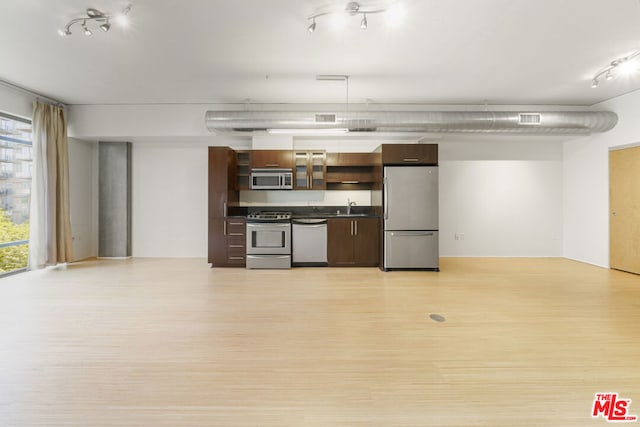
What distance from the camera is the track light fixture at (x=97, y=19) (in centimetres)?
308

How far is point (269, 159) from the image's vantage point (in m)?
6.19

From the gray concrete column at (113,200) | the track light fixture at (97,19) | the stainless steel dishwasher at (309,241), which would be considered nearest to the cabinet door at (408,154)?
the stainless steel dishwasher at (309,241)

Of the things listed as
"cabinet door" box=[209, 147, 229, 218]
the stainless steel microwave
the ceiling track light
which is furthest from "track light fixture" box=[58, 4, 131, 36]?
the stainless steel microwave

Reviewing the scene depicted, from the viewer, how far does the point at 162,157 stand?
22.5 feet

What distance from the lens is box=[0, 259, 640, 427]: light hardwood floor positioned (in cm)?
182

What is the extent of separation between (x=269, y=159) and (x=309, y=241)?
168 cm

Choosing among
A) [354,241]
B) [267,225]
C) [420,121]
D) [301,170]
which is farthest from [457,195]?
[267,225]

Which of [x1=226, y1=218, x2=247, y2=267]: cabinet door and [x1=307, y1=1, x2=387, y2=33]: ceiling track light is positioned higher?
[x1=307, y1=1, x2=387, y2=33]: ceiling track light

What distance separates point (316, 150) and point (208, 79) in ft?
7.39

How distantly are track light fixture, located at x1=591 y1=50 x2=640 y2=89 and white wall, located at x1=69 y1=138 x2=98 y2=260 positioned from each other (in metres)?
8.62

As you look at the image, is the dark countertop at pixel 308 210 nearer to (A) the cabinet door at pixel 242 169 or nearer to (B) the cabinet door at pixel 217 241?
(A) the cabinet door at pixel 242 169

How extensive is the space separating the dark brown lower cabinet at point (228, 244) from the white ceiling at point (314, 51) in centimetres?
214

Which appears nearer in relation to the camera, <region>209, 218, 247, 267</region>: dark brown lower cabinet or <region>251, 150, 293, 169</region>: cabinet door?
<region>209, 218, 247, 267</region>: dark brown lower cabinet

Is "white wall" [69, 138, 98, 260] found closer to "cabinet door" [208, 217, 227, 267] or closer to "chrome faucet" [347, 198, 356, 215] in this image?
"cabinet door" [208, 217, 227, 267]
